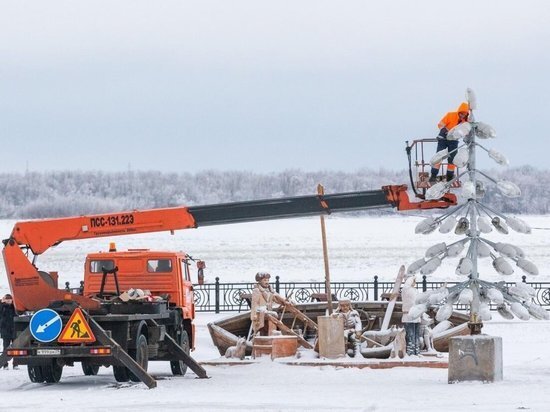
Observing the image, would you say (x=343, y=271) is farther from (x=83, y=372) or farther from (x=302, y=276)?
(x=83, y=372)

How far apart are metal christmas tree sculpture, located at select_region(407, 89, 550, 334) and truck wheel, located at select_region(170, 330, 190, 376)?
5.53 m

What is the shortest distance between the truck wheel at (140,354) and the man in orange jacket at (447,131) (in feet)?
17.2

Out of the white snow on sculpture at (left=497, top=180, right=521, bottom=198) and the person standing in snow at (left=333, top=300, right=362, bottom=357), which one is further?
the person standing in snow at (left=333, top=300, right=362, bottom=357)

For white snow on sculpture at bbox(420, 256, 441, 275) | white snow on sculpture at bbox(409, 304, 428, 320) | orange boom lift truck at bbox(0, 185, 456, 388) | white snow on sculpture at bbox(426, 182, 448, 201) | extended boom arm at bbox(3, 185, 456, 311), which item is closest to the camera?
white snow on sculpture at bbox(420, 256, 441, 275)

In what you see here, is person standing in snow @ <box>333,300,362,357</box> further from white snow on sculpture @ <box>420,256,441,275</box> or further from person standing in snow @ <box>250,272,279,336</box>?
white snow on sculpture @ <box>420,256,441,275</box>

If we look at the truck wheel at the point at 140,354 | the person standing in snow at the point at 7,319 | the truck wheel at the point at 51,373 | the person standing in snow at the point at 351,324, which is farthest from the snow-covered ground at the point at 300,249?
the truck wheel at the point at 140,354

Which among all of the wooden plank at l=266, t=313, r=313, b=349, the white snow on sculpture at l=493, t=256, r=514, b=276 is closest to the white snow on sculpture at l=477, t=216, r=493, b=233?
the white snow on sculpture at l=493, t=256, r=514, b=276

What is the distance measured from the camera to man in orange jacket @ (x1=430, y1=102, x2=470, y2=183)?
844 inches

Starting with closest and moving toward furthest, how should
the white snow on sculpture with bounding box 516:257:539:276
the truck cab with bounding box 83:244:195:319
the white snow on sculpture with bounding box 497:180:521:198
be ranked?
the white snow on sculpture with bounding box 497:180:521:198
the white snow on sculpture with bounding box 516:257:539:276
the truck cab with bounding box 83:244:195:319

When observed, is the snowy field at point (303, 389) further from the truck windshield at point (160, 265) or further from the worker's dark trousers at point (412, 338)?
the truck windshield at point (160, 265)

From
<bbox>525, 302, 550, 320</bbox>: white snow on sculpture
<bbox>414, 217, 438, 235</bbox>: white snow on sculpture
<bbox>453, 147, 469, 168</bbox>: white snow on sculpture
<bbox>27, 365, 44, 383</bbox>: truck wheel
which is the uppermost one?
<bbox>453, 147, 469, 168</bbox>: white snow on sculpture

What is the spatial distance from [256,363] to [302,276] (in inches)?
1215

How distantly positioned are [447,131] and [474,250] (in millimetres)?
2415

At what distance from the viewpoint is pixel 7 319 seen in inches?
1011
